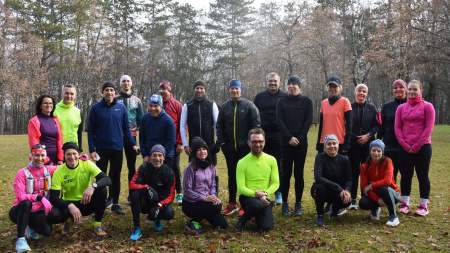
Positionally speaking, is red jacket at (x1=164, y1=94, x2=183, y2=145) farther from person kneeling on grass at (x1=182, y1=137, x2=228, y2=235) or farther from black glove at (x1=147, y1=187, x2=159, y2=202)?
black glove at (x1=147, y1=187, x2=159, y2=202)

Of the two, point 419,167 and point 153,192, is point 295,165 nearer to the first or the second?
point 419,167

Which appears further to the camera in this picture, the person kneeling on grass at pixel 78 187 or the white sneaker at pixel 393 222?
the white sneaker at pixel 393 222

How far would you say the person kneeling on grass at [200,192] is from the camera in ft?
20.5

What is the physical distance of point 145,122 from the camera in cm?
712

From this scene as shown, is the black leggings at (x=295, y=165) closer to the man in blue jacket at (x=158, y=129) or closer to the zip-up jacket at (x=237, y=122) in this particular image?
the zip-up jacket at (x=237, y=122)

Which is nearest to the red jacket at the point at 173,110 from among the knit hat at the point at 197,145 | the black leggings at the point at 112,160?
the black leggings at the point at 112,160

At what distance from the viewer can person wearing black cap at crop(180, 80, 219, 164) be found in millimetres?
7395

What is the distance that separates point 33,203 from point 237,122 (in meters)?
3.45

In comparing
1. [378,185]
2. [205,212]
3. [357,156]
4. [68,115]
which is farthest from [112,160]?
[378,185]

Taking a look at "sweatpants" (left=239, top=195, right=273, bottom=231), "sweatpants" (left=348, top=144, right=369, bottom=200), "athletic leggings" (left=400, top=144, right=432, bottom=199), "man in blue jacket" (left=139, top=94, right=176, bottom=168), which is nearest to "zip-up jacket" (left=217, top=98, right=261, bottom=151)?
"man in blue jacket" (left=139, top=94, right=176, bottom=168)

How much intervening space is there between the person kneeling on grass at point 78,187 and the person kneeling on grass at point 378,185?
13.9 ft

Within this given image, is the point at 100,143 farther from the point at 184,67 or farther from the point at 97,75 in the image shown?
the point at 184,67

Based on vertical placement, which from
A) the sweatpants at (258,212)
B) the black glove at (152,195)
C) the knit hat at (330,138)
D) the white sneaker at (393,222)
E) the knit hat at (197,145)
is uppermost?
the knit hat at (330,138)

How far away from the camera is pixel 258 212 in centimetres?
621
